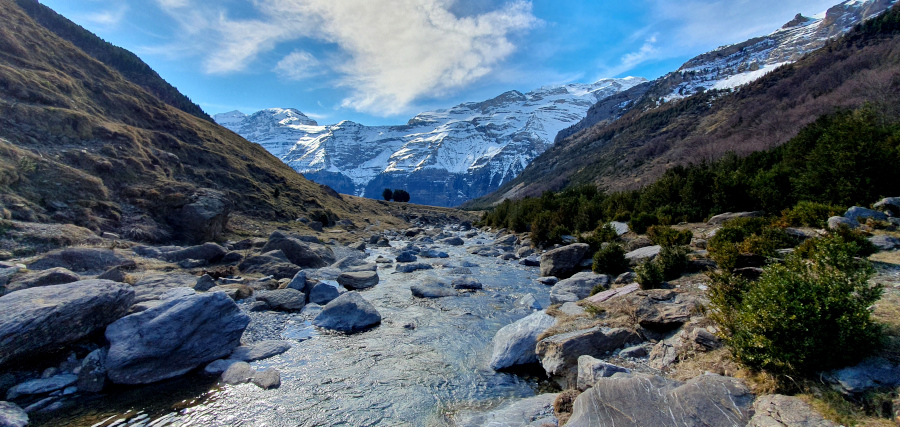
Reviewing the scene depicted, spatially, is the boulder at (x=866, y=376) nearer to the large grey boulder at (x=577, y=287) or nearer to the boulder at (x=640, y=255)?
the large grey boulder at (x=577, y=287)

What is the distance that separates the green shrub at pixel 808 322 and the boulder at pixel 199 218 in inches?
1064

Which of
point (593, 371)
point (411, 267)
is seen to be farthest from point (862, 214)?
point (411, 267)

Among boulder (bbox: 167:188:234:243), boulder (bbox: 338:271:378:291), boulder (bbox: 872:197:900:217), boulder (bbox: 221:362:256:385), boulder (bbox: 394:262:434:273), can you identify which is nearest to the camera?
boulder (bbox: 221:362:256:385)

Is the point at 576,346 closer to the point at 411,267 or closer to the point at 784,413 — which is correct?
the point at 784,413

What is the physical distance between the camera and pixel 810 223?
1376 centimetres

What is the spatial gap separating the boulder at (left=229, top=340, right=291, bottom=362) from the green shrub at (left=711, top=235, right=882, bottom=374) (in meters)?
10.6

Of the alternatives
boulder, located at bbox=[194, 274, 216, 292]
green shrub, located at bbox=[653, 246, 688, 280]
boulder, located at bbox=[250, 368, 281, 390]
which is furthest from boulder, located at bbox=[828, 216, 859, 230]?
boulder, located at bbox=[194, 274, 216, 292]

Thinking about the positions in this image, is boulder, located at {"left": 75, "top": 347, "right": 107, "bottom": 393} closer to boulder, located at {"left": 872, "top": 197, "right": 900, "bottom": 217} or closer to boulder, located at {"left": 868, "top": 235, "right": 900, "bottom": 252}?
boulder, located at {"left": 868, "top": 235, "right": 900, "bottom": 252}

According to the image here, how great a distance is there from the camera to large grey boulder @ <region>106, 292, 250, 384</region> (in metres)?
7.75

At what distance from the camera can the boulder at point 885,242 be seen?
32.1 feet

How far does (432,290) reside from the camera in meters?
16.4

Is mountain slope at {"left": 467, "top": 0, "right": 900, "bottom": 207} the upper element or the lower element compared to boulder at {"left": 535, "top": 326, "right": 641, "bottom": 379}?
upper

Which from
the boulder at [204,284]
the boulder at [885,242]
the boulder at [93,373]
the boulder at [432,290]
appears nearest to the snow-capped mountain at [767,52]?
the boulder at [885,242]

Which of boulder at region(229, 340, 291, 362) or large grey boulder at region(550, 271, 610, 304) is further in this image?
large grey boulder at region(550, 271, 610, 304)
